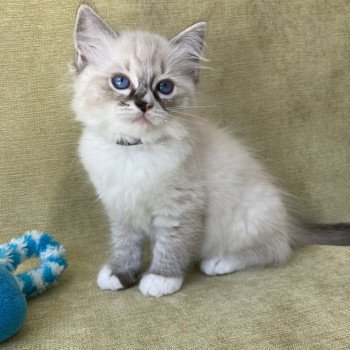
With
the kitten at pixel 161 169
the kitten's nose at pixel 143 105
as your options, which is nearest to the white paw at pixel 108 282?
the kitten at pixel 161 169

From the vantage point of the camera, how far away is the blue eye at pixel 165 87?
1.44 meters

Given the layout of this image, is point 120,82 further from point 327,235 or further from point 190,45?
point 327,235

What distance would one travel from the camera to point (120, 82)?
1.41 metres

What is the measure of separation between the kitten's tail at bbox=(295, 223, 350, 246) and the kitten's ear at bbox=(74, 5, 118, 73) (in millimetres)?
955

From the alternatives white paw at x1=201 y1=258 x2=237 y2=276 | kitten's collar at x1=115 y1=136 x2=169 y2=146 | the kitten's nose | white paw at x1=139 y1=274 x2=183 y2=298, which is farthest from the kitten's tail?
the kitten's nose

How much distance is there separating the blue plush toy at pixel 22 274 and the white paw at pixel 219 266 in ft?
1.53

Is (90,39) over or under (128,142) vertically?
over

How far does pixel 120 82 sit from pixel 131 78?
0.11ft

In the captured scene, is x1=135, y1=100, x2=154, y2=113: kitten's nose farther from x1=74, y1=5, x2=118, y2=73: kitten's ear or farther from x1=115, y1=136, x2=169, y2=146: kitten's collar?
x1=74, y1=5, x2=118, y2=73: kitten's ear

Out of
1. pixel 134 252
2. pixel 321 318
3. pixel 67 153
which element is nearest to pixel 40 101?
pixel 67 153

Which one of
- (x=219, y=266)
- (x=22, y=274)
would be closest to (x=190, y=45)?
(x=219, y=266)

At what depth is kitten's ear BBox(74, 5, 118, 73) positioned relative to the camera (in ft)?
4.88

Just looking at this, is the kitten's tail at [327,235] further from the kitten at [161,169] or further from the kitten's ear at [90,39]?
the kitten's ear at [90,39]

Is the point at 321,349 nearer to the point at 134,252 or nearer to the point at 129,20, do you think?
the point at 134,252
